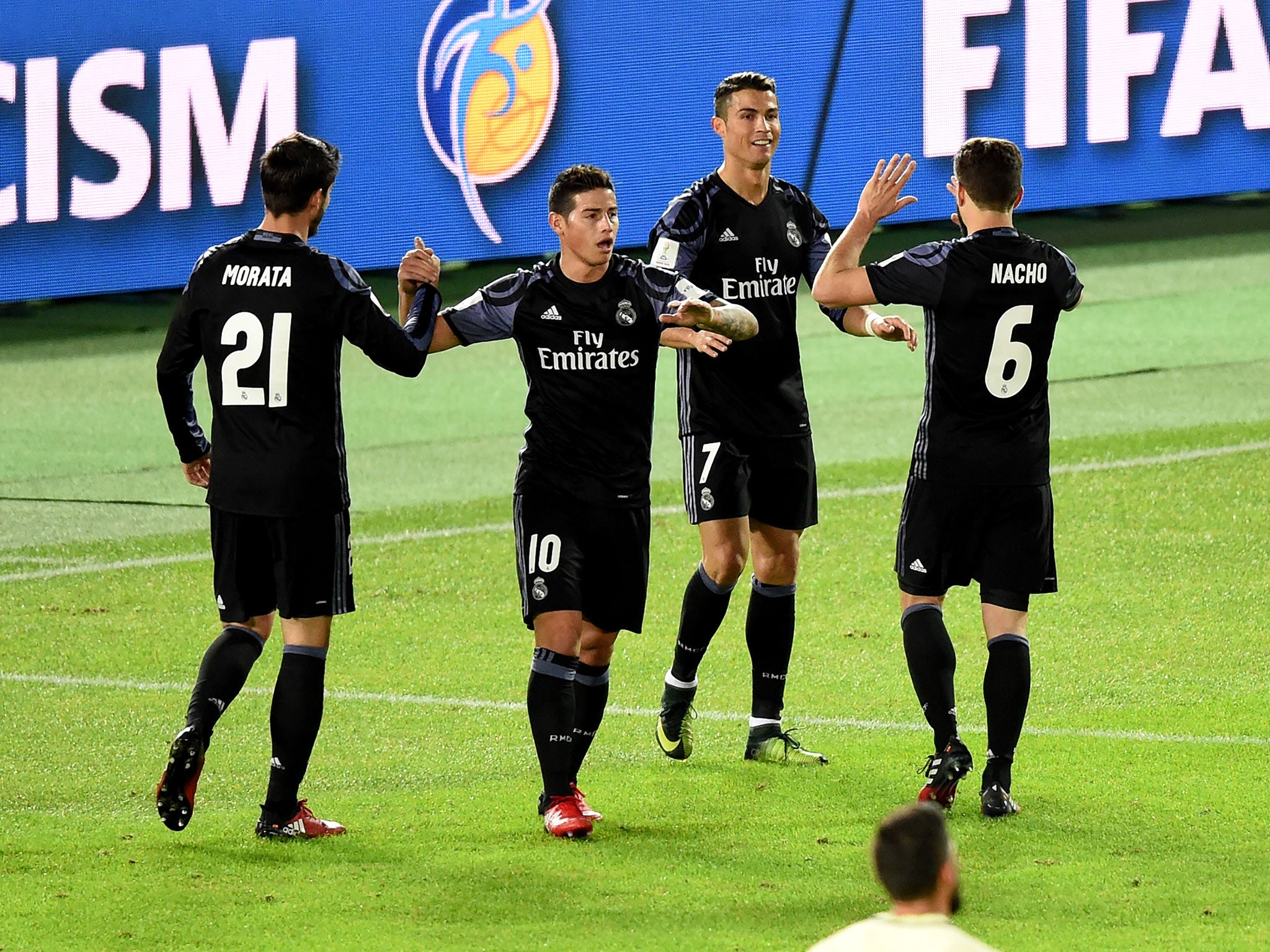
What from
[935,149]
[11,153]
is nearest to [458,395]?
[11,153]

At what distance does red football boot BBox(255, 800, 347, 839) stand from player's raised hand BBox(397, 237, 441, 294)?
1.58m

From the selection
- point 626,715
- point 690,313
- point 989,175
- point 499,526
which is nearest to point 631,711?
point 626,715

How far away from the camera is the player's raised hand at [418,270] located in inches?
234

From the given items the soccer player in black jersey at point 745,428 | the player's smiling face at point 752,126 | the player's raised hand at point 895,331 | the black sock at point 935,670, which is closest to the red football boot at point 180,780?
the soccer player in black jersey at point 745,428

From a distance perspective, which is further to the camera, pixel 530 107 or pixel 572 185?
pixel 530 107

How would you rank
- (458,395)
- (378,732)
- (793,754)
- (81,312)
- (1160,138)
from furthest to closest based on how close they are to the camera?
(1160,138)
(81,312)
(458,395)
(378,732)
(793,754)

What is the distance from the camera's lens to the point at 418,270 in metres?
5.96

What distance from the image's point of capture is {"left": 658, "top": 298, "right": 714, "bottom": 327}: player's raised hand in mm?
5875

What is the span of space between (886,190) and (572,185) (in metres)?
0.93

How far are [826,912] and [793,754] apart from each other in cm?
158

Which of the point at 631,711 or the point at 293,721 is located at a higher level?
the point at 293,721

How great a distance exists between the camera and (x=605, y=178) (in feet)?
19.8

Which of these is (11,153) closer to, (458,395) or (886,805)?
(458,395)

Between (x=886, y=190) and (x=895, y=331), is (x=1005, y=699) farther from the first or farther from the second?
(x=886, y=190)
